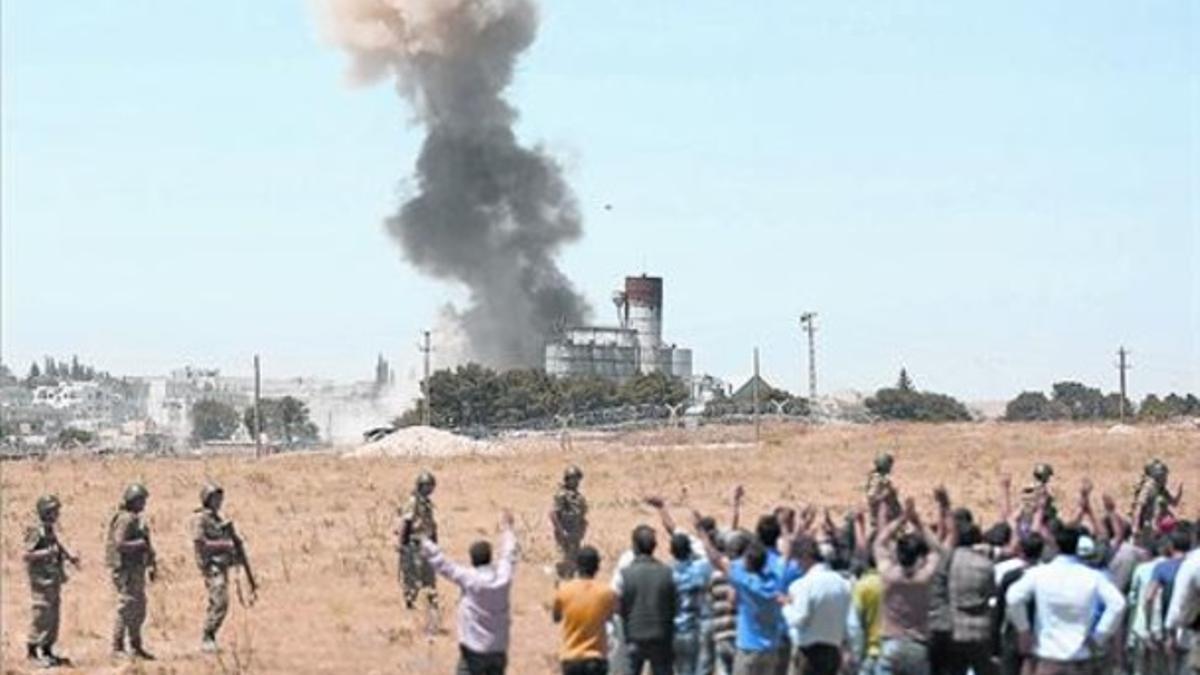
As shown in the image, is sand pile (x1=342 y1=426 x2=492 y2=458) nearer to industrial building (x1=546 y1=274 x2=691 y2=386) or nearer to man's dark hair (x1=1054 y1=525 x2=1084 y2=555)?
man's dark hair (x1=1054 y1=525 x2=1084 y2=555)

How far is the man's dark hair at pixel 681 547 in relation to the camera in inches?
478

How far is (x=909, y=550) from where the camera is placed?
1134 cm

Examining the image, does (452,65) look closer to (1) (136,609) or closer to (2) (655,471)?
(2) (655,471)

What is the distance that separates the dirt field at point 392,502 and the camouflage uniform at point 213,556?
50 cm

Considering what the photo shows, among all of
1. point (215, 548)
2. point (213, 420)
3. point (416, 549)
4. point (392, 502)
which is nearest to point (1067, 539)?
point (215, 548)

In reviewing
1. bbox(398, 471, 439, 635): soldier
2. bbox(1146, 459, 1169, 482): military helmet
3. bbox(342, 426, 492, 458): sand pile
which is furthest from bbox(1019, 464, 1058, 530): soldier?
bbox(342, 426, 492, 458): sand pile

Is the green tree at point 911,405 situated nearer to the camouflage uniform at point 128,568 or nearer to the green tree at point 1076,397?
the green tree at point 1076,397

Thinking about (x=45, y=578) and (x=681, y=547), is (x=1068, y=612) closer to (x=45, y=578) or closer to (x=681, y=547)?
(x=681, y=547)

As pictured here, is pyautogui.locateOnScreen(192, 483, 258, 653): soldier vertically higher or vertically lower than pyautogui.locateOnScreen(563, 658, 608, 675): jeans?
higher

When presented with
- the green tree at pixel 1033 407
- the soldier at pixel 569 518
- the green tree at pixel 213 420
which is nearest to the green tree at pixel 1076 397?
the green tree at pixel 1033 407

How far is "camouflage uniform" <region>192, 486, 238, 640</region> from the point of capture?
16.7m

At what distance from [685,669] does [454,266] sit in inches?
3447

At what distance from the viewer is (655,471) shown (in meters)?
39.8

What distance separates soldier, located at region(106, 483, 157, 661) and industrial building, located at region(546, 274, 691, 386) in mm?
88245
